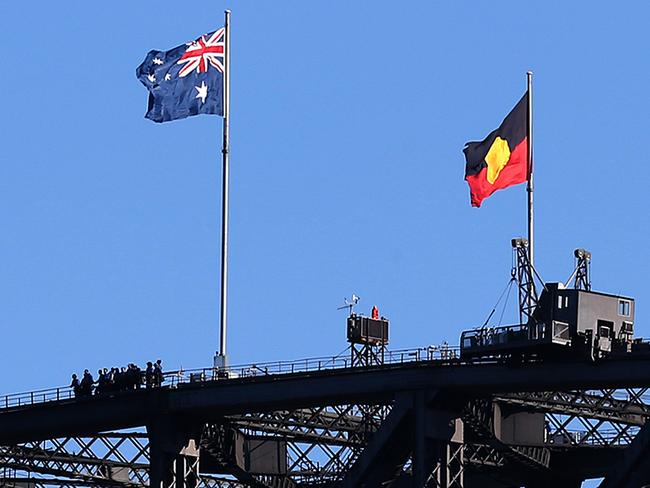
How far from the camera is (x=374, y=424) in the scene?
411 ft

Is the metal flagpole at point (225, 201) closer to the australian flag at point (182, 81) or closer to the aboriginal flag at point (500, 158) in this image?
the australian flag at point (182, 81)

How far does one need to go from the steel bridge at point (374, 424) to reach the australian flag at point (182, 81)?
16.4 meters

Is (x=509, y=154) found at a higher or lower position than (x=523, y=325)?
higher

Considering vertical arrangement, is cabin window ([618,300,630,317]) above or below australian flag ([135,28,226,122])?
below

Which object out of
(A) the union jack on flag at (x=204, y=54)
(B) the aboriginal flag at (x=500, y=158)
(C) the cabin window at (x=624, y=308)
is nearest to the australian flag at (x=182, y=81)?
(A) the union jack on flag at (x=204, y=54)

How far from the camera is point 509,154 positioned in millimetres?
116500

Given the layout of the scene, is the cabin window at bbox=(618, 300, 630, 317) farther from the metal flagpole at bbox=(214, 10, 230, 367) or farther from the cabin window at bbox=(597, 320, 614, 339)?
the metal flagpole at bbox=(214, 10, 230, 367)

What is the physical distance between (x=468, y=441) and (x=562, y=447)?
1091cm

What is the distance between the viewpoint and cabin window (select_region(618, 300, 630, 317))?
110375 millimetres

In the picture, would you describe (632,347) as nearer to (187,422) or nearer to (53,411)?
(187,422)

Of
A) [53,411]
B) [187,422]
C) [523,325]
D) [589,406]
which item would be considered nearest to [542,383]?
[523,325]

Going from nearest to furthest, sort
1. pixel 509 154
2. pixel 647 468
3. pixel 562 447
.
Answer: pixel 647 468 < pixel 509 154 < pixel 562 447

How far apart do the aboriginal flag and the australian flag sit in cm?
2055

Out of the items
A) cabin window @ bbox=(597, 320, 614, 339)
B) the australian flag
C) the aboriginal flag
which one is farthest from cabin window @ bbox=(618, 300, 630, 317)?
the australian flag
